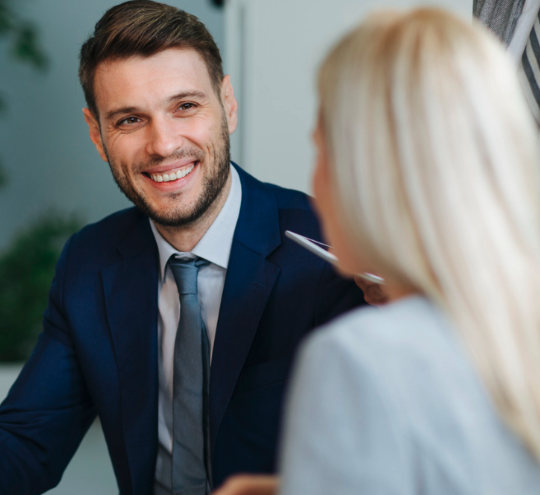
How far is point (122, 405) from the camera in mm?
1189

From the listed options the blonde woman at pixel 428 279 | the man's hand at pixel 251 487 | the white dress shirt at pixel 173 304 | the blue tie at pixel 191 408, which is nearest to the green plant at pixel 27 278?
the white dress shirt at pixel 173 304

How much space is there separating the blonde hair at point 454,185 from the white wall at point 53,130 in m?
1.22

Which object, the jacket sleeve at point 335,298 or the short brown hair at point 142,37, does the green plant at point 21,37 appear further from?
the jacket sleeve at point 335,298

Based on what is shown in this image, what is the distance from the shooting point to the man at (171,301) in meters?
1.11

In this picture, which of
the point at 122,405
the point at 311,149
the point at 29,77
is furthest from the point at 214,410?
the point at 29,77

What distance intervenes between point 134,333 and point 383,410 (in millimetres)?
874

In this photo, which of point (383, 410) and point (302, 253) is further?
point (302, 253)

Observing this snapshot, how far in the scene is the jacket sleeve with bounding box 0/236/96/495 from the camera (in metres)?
1.16

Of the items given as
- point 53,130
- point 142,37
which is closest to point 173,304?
point 142,37

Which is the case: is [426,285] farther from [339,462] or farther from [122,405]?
[122,405]

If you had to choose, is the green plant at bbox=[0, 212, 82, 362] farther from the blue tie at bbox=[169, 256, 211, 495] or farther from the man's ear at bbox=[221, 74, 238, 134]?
the blue tie at bbox=[169, 256, 211, 495]

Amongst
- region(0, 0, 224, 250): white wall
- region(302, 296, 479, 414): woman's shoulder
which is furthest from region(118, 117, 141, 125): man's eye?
region(302, 296, 479, 414): woman's shoulder

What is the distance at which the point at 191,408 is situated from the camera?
111 centimetres

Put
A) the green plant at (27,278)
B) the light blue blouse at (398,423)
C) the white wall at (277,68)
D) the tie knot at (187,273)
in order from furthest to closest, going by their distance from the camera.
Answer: the green plant at (27,278) → the white wall at (277,68) → the tie knot at (187,273) → the light blue blouse at (398,423)
